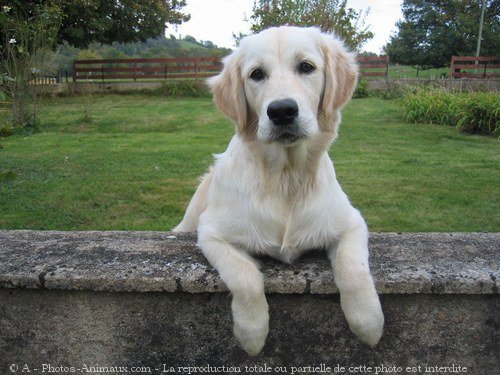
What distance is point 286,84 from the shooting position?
2.21m

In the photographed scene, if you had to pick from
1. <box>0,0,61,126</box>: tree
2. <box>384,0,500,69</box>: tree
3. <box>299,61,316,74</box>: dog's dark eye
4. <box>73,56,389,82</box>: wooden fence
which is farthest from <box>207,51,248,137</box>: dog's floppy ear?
<box>384,0,500,69</box>: tree

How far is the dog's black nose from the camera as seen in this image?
82.4 inches

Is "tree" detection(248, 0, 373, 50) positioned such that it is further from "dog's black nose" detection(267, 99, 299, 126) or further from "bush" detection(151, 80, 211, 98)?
"dog's black nose" detection(267, 99, 299, 126)

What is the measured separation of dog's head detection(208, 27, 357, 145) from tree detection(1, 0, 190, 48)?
1685 cm

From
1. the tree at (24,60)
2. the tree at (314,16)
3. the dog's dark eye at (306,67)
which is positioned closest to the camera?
the dog's dark eye at (306,67)

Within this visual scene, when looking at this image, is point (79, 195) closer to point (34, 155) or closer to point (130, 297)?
point (34, 155)

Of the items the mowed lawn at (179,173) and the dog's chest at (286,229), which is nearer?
the dog's chest at (286,229)

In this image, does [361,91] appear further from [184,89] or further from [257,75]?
[257,75]

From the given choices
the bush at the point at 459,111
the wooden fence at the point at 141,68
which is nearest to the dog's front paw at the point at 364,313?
the bush at the point at 459,111

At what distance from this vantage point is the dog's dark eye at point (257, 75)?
7.78 ft

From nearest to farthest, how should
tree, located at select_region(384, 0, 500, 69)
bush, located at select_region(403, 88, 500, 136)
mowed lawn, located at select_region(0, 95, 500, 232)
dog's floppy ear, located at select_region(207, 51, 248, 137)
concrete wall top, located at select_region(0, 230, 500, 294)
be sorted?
concrete wall top, located at select_region(0, 230, 500, 294)
dog's floppy ear, located at select_region(207, 51, 248, 137)
mowed lawn, located at select_region(0, 95, 500, 232)
bush, located at select_region(403, 88, 500, 136)
tree, located at select_region(384, 0, 500, 69)

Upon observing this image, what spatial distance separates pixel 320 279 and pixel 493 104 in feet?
30.0

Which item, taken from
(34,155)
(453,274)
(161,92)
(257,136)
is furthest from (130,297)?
(161,92)

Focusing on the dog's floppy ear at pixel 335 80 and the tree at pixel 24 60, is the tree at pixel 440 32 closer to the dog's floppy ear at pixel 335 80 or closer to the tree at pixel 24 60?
the tree at pixel 24 60
